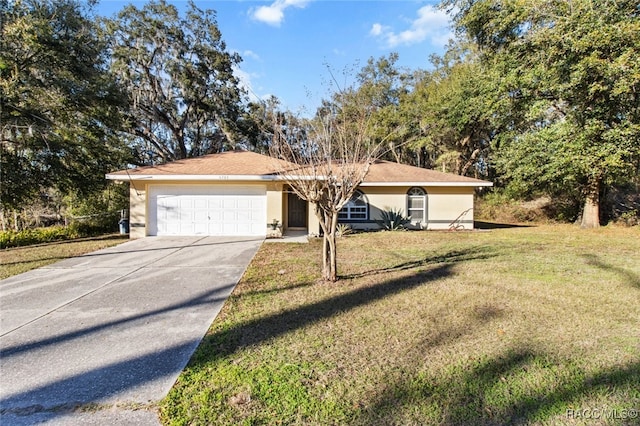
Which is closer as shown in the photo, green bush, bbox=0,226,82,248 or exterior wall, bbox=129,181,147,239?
green bush, bbox=0,226,82,248

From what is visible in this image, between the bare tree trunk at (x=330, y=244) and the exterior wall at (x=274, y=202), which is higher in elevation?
the exterior wall at (x=274, y=202)

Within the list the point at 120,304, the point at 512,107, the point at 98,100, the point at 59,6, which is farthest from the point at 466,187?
the point at 59,6

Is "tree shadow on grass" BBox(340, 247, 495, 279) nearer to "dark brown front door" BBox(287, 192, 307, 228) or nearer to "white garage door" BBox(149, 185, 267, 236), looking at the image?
"white garage door" BBox(149, 185, 267, 236)

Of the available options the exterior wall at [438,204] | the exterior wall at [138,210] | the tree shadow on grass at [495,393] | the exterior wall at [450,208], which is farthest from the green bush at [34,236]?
the exterior wall at [450,208]

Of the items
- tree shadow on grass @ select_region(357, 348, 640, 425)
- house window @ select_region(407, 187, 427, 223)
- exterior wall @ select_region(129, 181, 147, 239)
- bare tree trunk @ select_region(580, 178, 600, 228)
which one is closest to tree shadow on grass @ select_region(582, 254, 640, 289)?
tree shadow on grass @ select_region(357, 348, 640, 425)

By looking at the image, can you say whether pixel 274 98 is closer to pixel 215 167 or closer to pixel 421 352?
pixel 215 167

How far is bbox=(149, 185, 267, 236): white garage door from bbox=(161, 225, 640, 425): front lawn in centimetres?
638

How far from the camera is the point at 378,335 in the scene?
375cm

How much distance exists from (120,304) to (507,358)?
5.04m

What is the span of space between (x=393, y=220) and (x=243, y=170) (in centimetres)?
667

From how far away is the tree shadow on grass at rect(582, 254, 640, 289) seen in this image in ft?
19.6

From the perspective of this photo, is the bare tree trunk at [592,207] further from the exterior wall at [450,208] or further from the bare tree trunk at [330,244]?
the bare tree trunk at [330,244]

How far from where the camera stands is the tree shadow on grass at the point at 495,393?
239 cm

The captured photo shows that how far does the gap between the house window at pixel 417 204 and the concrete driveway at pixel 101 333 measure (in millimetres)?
9322
